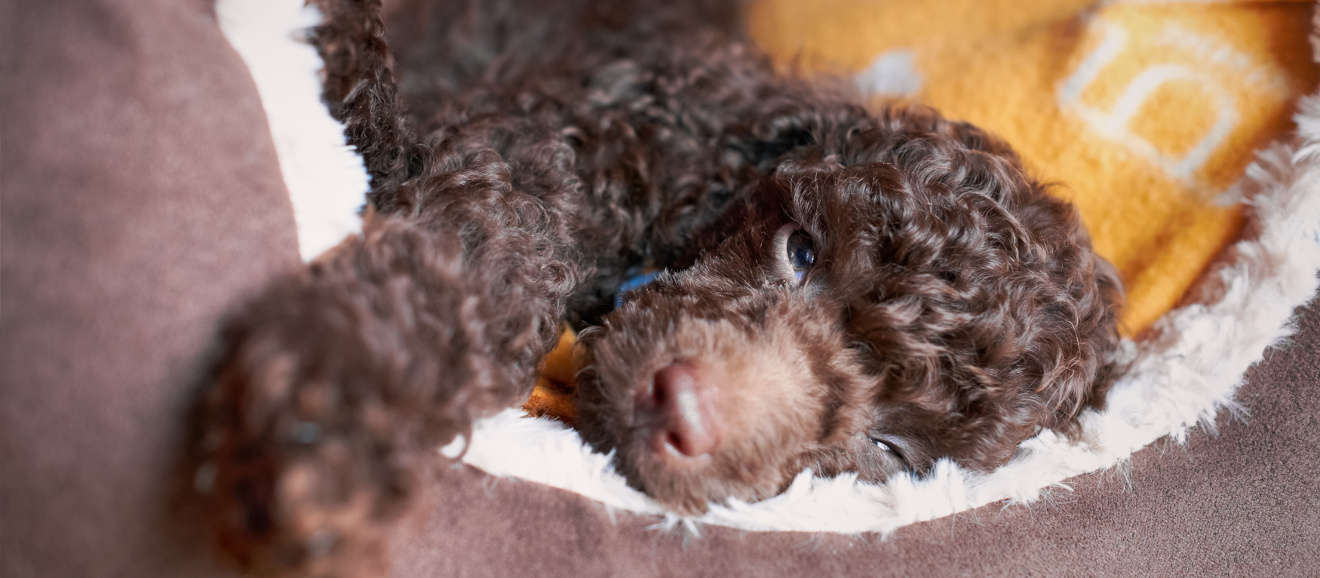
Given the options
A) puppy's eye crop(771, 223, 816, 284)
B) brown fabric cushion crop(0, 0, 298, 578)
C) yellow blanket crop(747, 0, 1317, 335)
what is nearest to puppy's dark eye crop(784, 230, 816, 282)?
puppy's eye crop(771, 223, 816, 284)

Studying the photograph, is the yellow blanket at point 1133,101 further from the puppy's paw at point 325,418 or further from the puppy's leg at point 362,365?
the puppy's paw at point 325,418

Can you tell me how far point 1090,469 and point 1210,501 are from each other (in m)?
0.34

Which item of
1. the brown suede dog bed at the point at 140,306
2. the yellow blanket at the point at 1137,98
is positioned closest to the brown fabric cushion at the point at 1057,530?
the brown suede dog bed at the point at 140,306

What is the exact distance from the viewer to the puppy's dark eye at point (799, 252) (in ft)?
6.70

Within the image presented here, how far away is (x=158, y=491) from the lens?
119cm

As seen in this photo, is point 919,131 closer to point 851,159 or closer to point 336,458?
point 851,159

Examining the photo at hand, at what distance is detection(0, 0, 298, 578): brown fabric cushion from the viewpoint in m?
1.12

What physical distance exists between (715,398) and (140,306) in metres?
1.12

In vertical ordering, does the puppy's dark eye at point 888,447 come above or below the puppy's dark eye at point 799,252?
below

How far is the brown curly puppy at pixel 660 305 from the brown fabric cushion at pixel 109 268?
0.37 ft

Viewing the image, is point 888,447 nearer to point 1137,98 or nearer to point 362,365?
point 362,365

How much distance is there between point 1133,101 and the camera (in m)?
2.69

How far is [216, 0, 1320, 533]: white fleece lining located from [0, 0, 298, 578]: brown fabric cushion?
149mm

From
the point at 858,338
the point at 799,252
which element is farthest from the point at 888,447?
the point at 799,252
